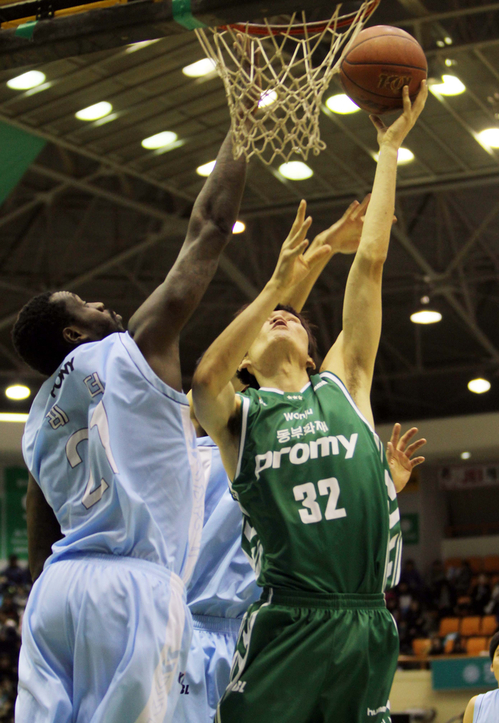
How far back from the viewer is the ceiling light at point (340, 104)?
10.8 meters

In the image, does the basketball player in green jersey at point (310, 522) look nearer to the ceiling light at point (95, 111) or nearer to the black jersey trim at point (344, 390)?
the black jersey trim at point (344, 390)

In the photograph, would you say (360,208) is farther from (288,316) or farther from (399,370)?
(399,370)

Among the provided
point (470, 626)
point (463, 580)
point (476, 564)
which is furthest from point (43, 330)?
point (476, 564)

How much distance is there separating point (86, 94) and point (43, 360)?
8307 millimetres

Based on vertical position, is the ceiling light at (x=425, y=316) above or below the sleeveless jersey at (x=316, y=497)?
above

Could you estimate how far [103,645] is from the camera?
2.52 metres

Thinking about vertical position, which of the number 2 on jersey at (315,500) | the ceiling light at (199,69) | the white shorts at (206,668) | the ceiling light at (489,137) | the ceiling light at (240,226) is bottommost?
the white shorts at (206,668)

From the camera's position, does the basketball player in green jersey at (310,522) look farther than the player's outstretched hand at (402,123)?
No

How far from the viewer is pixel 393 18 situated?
9719mm

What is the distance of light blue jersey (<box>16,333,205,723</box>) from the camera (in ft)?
8.27

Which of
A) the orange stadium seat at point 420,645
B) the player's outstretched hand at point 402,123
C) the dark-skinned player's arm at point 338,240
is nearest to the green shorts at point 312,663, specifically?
the dark-skinned player's arm at point 338,240

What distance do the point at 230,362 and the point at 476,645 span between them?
16.3 meters

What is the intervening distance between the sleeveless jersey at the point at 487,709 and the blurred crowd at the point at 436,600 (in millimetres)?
12879

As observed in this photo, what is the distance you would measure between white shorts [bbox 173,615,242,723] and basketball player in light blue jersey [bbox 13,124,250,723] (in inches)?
22.5
